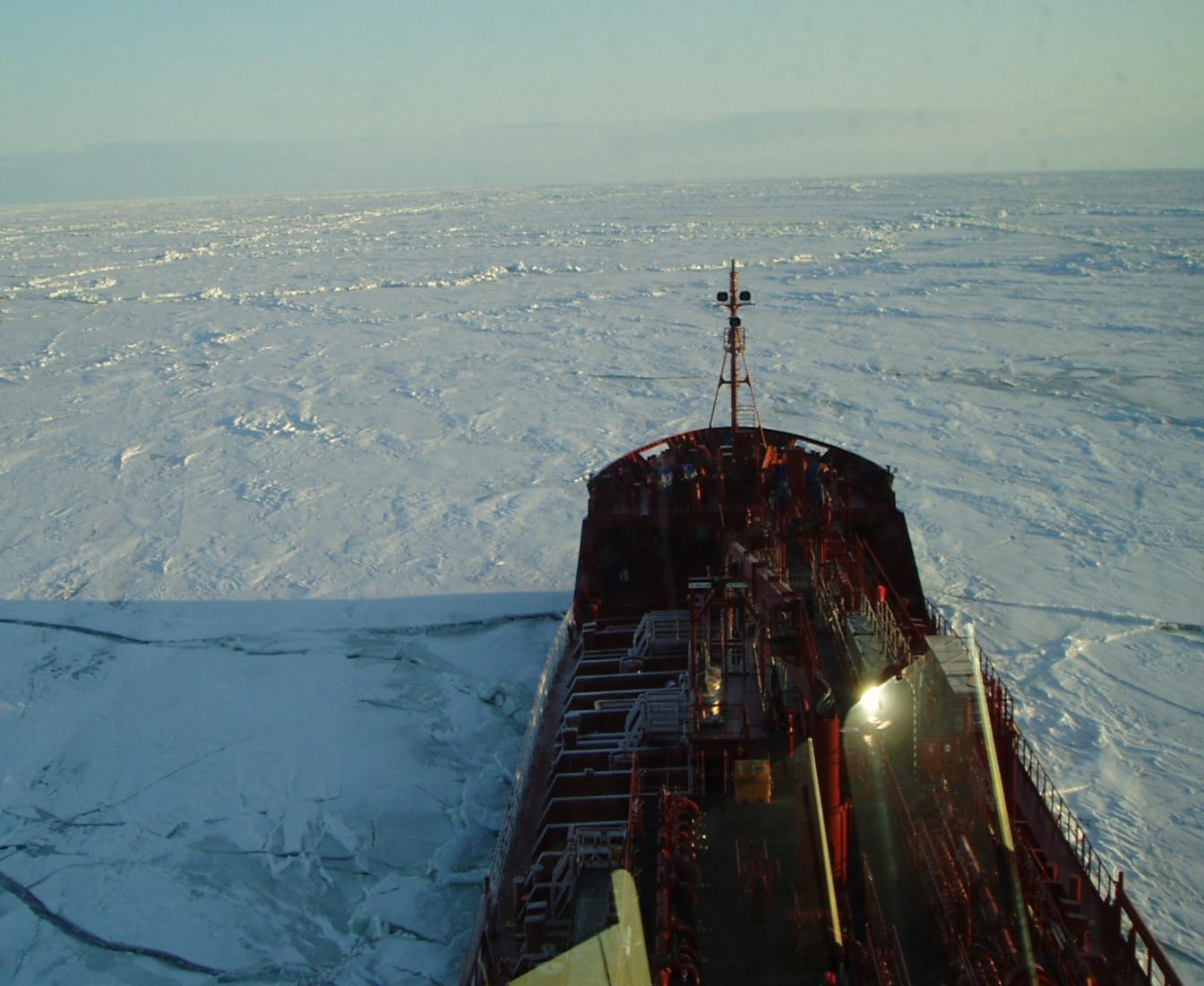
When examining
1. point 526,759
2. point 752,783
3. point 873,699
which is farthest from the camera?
point 526,759

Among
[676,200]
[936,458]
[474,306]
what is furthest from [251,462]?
[676,200]

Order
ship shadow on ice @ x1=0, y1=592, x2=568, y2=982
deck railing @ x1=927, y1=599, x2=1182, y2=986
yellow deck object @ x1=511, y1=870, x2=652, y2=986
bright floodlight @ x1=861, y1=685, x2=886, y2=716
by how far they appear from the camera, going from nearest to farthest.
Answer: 1. yellow deck object @ x1=511, y1=870, x2=652, y2=986
2. deck railing @ x1=927, y1=599, x2=1182, y2=986
3. bright floodlight @ x1=861, y1=685, x2=886, y2=716
4. ship shadow on ice @ x1=0, y1=592, x2=568, y2=982

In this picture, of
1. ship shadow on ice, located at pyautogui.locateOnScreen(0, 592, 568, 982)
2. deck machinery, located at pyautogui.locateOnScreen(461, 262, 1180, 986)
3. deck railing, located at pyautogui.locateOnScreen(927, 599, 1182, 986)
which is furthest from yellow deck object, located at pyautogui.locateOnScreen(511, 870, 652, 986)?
deck railing, located at pyautogui.locateOnScreen(927, 599, 1182, 986)

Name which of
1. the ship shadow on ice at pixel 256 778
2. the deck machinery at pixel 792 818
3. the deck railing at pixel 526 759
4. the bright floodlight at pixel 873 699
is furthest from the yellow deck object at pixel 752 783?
the ship shadow on ice at pixel 256 778

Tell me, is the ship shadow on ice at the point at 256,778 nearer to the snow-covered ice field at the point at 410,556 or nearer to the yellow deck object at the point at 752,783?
the snow-covered ice field at the point at 410,556

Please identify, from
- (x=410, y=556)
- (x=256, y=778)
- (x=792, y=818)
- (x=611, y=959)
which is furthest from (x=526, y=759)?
(x=410, y=556)

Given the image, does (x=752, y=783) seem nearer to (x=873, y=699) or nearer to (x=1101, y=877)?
(x=873, y=699)

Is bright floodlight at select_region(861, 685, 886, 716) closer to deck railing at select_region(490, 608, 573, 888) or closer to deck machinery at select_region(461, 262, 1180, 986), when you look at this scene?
deck machinery at select_region(461, 262, 1180, 986)

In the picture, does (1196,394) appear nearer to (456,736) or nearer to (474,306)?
(456,736)
